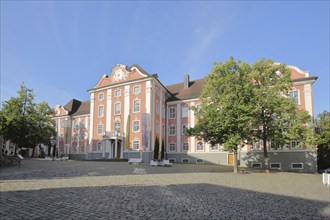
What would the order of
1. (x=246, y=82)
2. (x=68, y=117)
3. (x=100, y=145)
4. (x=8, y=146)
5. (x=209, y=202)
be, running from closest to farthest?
1. (x=209, y=202)
2. (x=246, y=82)
3. (x=100, y=145)
4. (x=68, y=117)
5. (x=8, y=146)

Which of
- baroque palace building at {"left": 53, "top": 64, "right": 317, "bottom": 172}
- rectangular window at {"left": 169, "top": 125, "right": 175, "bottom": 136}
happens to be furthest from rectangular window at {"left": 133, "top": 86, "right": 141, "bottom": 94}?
rectangular window at {"left": 169, "top": 125, "right": 175, "bottom": 136}

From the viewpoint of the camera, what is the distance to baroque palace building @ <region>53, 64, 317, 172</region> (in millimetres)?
32219

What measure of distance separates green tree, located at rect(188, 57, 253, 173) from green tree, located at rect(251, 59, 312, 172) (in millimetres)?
1110

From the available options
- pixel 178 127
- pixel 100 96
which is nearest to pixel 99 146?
pixel 100 96

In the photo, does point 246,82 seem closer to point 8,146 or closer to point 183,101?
point 183,101

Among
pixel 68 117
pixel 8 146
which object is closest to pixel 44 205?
pixel 68 117

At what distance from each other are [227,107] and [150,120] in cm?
1666

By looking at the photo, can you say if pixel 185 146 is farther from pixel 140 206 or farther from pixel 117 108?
pixel 140 206

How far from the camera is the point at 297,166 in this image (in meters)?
29.3

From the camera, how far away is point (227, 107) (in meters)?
21.1

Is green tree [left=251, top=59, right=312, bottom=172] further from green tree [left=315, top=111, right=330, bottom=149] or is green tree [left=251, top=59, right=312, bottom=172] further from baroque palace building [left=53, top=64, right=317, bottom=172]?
baroque palace building [left=53, top=64, right=317, bottom=172]

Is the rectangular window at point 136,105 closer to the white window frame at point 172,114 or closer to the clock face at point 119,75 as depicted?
Answer: the clock face at point 119,75

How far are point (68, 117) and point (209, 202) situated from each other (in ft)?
164

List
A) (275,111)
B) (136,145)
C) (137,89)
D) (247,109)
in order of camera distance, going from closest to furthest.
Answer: (247,109) → (275,111) → (136,145) → (137,89)
